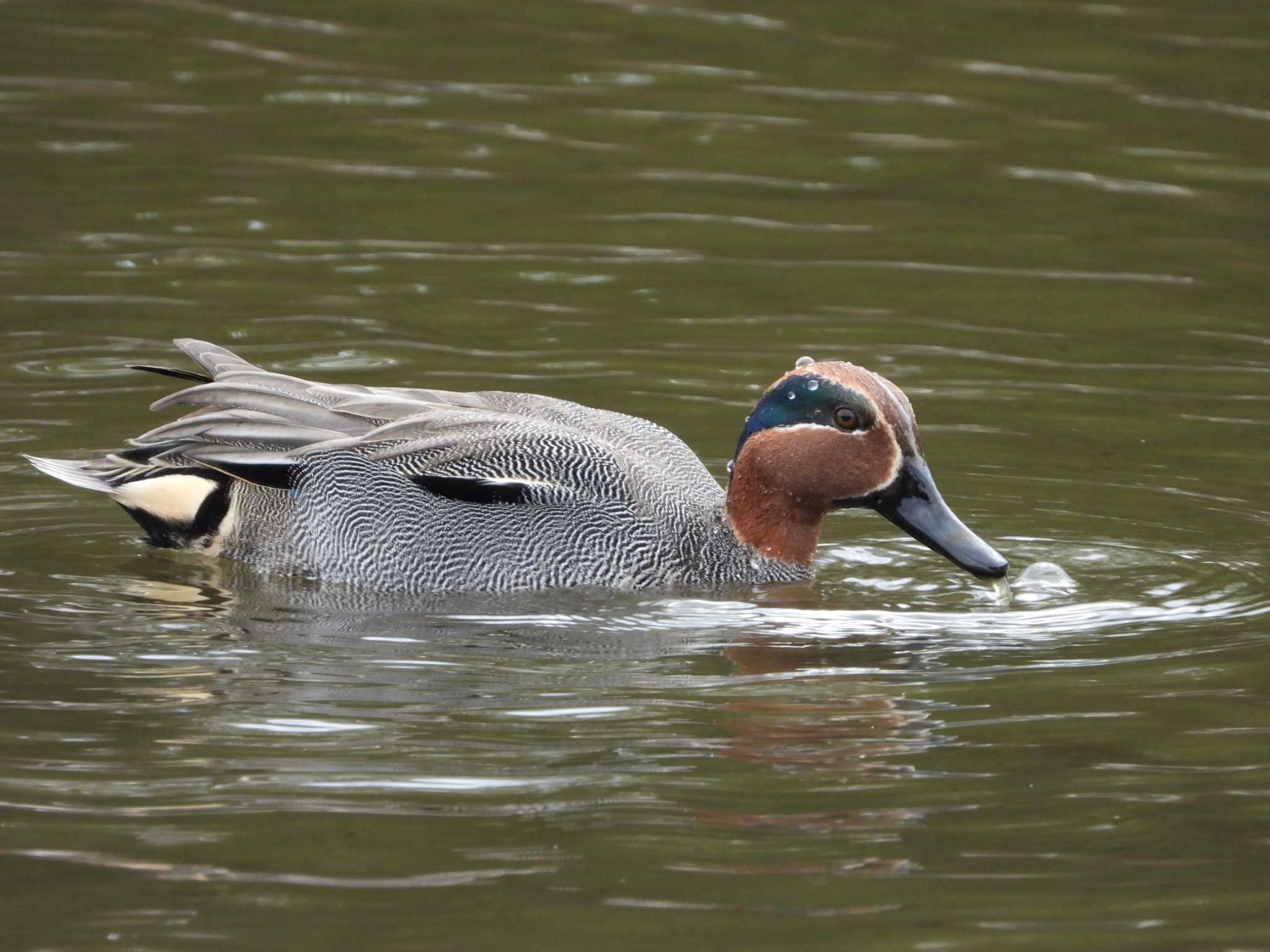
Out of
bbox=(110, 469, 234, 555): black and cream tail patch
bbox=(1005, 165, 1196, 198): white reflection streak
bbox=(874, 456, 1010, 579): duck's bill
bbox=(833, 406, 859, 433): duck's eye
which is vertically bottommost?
bbox=(110, 469, 234, 555): black and cream tail patch

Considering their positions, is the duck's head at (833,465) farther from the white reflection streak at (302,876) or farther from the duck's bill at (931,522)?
the white reflection streak at (302,876)

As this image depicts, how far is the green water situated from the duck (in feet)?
0.67

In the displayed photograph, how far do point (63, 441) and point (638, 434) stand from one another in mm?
2685

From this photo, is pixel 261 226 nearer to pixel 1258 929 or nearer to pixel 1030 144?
pixel 1030 144

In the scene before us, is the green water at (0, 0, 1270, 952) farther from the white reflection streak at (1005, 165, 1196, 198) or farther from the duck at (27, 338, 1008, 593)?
→ the duck at (27, 338, 1008, 593)

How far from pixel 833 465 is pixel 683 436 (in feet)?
6.48

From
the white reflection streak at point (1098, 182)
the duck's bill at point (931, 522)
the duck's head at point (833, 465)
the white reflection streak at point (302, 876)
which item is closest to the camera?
the white reflection streak at point (302, 876)

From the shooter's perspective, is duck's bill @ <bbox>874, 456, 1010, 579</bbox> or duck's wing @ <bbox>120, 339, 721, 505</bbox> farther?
duck's wing @ <bbox>120, 339, 721, 505</bbox>

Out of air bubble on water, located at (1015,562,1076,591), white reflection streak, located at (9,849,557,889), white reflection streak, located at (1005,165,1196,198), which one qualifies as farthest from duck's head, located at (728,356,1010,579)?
white reflection streak, located at (1005,165,1196,198)

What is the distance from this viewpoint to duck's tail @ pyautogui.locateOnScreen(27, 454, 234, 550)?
8688mm

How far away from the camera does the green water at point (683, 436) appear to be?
17.7ft

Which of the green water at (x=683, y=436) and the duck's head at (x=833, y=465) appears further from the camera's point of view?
the duck's head at (x=833, y=465)

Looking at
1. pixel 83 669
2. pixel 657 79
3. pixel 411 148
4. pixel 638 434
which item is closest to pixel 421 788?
pixel 83 669

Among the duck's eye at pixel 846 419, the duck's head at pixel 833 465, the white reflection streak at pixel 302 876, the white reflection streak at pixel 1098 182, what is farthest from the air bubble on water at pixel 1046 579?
the white reflection streak at pixel 1098 182
